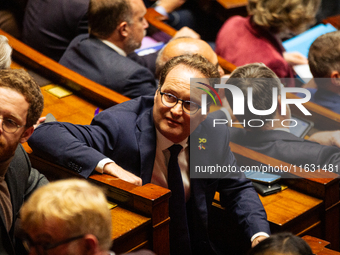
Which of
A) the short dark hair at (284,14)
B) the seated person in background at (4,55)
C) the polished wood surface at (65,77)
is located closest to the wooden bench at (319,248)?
the polished wood surface at (65,77)

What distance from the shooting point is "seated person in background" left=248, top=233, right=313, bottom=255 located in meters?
1.07

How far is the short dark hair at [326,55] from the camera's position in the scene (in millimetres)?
2381

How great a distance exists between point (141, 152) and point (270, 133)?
2.15ft

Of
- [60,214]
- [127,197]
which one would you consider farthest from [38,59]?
[60,214]

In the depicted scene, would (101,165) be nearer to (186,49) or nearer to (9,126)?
(9,126)

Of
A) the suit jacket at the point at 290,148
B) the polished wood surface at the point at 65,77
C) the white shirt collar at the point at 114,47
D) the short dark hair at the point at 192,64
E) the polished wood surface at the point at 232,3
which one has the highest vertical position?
the short dark hair at the point at 192,64

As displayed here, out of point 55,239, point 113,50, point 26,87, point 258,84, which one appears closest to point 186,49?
point 258,84

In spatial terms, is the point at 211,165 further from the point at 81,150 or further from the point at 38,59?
the point at 38,59

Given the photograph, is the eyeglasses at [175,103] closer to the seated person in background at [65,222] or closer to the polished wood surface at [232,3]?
the seated person in background at [65,222]

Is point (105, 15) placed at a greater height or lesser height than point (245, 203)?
greater

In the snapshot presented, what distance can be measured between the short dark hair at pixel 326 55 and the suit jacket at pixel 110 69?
0.89m

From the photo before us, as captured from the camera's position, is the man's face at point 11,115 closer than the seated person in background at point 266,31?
Yes

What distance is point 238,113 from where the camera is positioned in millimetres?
2041

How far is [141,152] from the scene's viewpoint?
5.45ft
